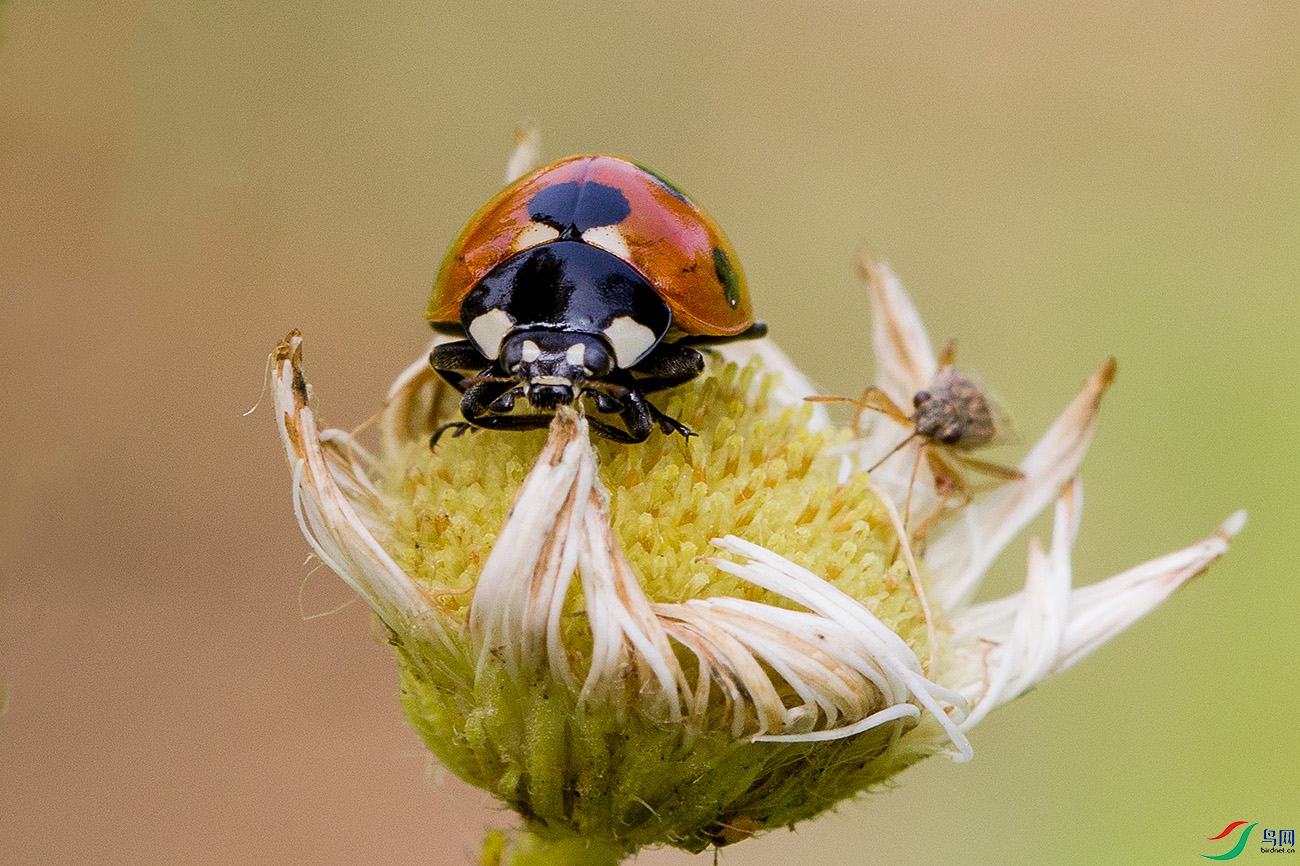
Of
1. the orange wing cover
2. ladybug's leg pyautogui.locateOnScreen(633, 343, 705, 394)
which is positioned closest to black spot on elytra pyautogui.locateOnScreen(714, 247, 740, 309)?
the orange wing cover

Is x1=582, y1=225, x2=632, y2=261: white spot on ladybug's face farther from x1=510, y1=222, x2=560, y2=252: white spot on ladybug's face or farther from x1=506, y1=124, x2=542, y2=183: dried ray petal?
x1=506, y1=124, x2=542, y2=183: dried ray petal

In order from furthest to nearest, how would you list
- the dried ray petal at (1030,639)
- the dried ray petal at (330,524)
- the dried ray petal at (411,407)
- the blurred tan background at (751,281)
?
the blurred tan background at (751,281), the dried ray petal at (411,407), the dried ray petal at (1030,639), the dried ray petal at (330,524)

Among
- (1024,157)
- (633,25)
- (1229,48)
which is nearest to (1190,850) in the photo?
(1024,157)

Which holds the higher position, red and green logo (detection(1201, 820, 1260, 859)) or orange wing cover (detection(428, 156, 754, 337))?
orange wing cover (detection(428, 156, 754, 337))

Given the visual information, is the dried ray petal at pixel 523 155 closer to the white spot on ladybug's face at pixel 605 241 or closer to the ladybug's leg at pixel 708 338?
the ladybug's leg at pixel 708 338

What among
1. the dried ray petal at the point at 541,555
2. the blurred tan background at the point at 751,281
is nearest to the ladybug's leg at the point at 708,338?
the dried ray petal at the point at 541,555

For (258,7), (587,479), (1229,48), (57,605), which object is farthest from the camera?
(1229,48)

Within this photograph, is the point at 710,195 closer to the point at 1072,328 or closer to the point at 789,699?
the point at 1072,328

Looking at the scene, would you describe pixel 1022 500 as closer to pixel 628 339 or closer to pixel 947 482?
pixel 947 482
